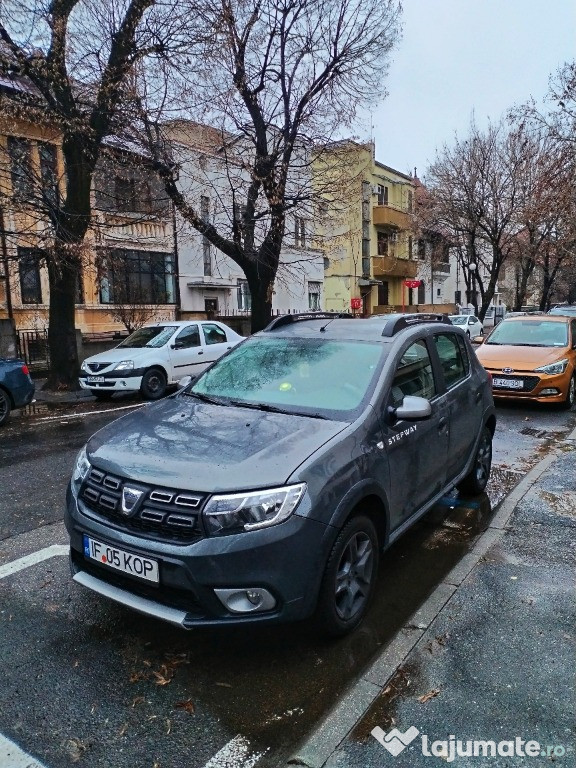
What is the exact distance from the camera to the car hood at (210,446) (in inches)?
104

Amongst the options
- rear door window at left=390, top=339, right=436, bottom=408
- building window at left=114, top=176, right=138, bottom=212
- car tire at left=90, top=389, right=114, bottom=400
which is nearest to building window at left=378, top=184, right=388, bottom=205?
building window at left=114, top=176, right=138, bottom=212

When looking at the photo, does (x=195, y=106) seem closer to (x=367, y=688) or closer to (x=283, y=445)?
(x=283, y=445)

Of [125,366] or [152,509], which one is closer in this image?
[152,509]

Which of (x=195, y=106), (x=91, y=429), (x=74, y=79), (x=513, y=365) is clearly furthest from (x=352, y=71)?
(x=91, y=429)

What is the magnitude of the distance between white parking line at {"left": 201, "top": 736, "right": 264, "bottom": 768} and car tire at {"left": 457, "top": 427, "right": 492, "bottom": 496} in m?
3.26

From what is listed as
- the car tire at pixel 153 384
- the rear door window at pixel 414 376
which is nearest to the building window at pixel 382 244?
the car tire at pixel 153 384

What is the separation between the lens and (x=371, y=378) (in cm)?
358

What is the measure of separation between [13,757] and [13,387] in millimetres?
7669

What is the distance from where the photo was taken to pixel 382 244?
132 ft

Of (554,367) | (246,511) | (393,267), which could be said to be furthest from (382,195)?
(246,511)

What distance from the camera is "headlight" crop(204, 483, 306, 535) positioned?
253cm

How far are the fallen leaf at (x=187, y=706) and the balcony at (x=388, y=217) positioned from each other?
127 feet

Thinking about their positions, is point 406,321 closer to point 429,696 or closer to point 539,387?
point 429,696

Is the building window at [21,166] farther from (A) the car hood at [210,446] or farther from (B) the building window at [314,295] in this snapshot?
(B) the building window at [314,295]
